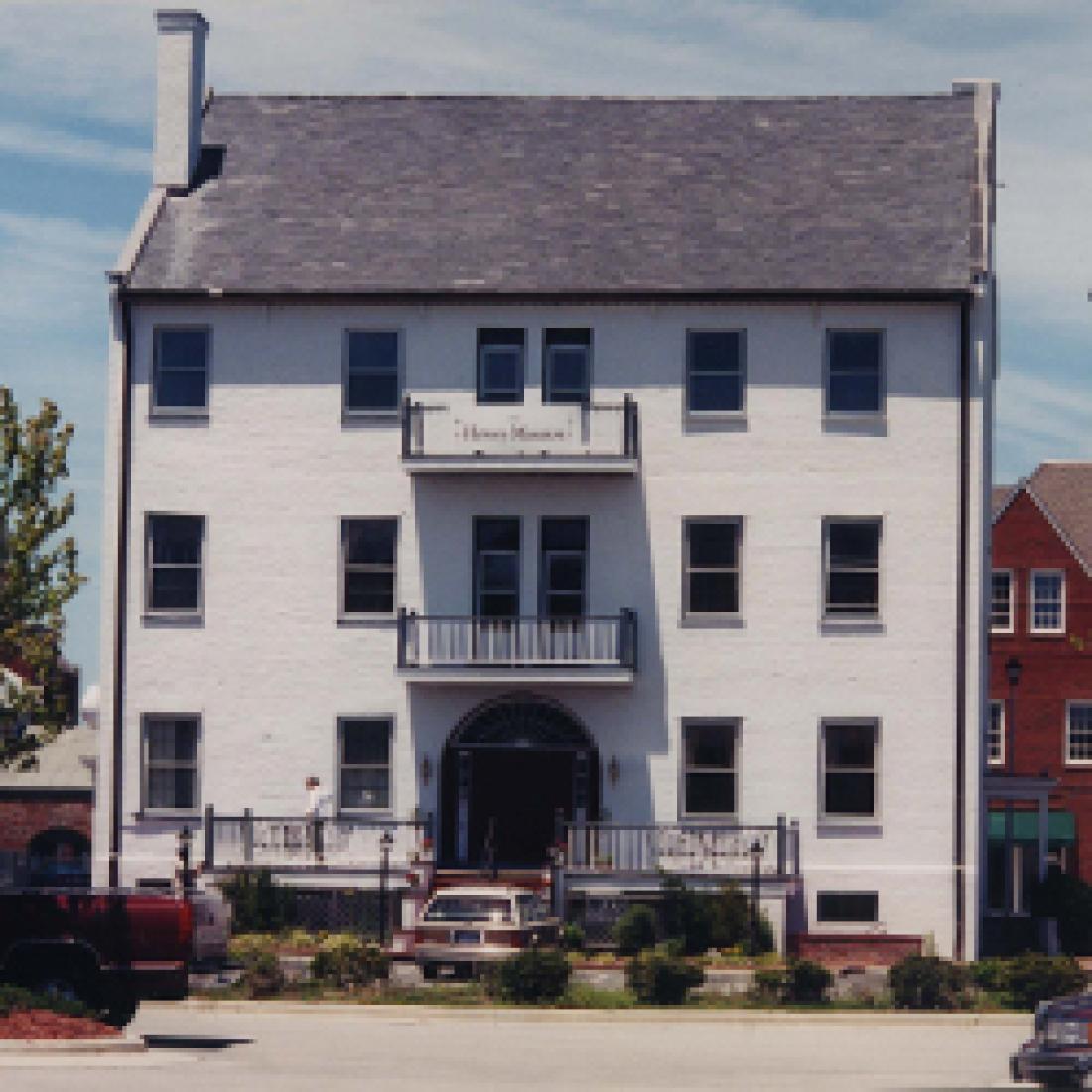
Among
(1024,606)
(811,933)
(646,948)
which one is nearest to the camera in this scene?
(646,948)

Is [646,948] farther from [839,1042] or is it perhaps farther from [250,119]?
[250,119]

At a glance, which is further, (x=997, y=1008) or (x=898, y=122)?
(x=898, y=122)

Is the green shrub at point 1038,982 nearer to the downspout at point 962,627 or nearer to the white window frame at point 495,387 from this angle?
the downspout at point 962,627

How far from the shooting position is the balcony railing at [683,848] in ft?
149

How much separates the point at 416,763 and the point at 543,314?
8.27m

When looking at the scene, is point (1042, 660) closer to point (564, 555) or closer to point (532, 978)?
point (564, 555)

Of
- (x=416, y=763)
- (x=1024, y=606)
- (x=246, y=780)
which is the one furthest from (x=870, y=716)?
(x=1024, y=606)

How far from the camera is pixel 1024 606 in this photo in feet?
253

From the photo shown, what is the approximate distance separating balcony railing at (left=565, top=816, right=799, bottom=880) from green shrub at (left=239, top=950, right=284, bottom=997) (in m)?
8.98

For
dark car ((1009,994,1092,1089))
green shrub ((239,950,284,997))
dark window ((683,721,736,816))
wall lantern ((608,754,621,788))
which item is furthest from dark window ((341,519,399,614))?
dark car ((1009,994,1092,1089))

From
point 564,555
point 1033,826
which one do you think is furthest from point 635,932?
point 1033,826

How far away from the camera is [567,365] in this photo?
47.7m

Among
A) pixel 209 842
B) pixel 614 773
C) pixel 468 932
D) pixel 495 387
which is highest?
pixel 495 387

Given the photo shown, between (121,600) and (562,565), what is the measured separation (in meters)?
7.90
